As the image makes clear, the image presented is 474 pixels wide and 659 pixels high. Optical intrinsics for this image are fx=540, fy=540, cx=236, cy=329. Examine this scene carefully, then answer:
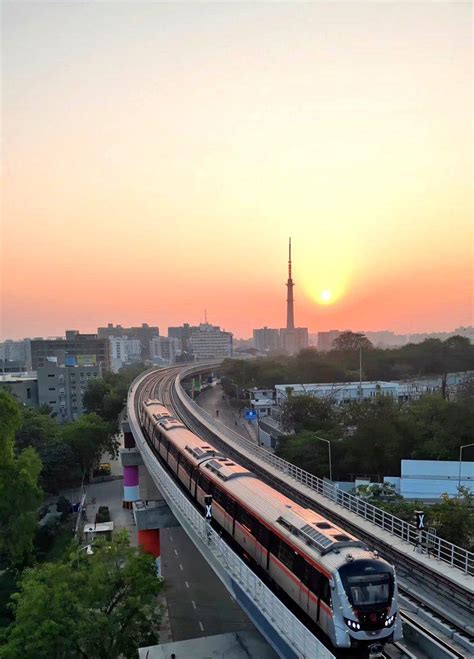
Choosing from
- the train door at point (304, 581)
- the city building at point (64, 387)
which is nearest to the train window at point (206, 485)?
the train door at point (304, 581)

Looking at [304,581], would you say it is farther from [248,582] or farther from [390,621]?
[390,621]

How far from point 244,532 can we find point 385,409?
1216 inches

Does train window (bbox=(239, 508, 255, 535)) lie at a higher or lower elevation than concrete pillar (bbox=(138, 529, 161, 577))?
higher

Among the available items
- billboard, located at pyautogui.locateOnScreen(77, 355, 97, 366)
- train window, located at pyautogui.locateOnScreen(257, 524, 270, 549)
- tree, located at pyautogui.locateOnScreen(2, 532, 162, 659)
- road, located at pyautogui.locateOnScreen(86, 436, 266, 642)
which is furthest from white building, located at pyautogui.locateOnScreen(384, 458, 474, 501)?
billboard, located at pyautogui.locateOnScreen(77, 355, 97, 366)

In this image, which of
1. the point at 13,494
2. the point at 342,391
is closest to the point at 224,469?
the point at 13,494

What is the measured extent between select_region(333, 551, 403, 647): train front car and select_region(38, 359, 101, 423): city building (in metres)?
85.9

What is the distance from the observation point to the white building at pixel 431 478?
137ft

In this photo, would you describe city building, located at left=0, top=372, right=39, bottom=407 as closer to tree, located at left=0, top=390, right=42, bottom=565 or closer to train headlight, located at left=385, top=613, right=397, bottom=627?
tree, located at left=0, top=390, right=42, bottom=565

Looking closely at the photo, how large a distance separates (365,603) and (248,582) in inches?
184

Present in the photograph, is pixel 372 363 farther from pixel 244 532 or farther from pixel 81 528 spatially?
pixel 244 532

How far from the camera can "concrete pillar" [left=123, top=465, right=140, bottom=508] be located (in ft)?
158

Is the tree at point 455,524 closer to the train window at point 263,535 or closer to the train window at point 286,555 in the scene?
the train window at point 263,535

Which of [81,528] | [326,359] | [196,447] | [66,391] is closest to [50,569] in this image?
[196,447]

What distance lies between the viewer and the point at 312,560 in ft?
48.9
